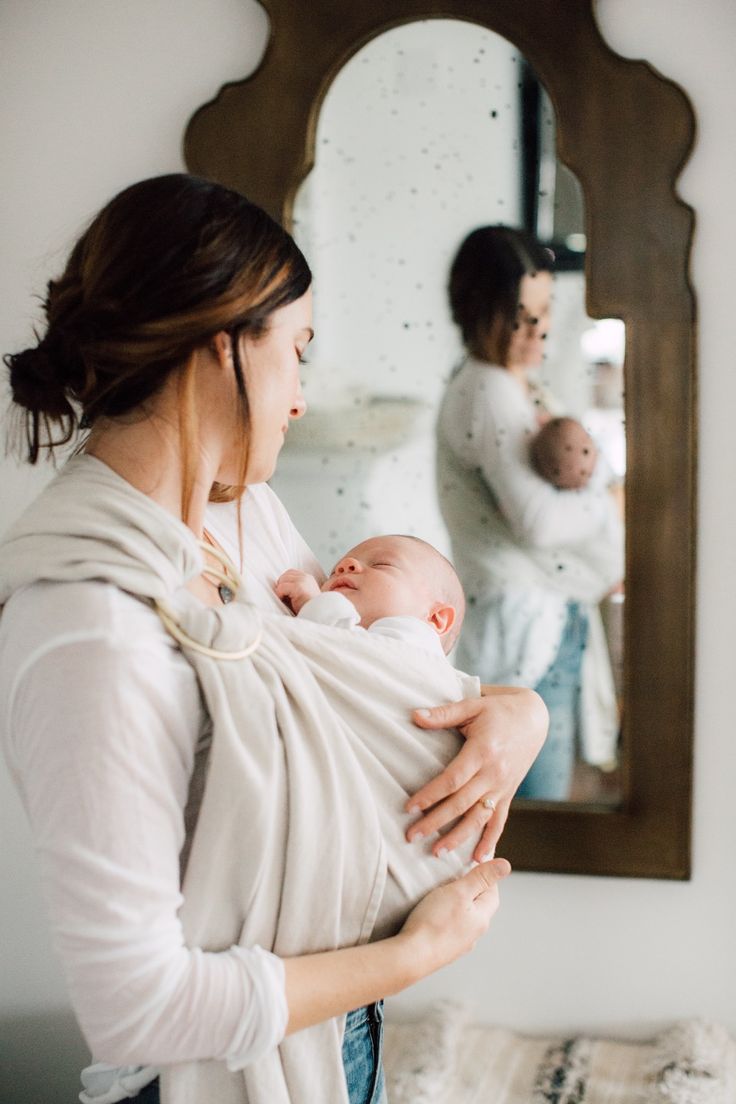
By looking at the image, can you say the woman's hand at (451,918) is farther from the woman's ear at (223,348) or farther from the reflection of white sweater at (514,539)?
the reflection of white sweater at (514,539)

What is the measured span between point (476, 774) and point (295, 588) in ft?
1.06

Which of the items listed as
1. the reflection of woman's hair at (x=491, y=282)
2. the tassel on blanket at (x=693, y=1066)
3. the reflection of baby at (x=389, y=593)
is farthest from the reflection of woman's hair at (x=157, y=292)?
the tassel on blanket at (x=693, y=1066)

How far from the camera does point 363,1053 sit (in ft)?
3.55

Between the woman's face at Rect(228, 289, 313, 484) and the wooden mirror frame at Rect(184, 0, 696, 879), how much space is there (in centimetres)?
103

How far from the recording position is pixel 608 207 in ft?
6.13

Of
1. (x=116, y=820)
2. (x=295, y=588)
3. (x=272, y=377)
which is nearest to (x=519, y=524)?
(x=295, y=588)

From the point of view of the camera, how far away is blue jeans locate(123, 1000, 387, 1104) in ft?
3.49

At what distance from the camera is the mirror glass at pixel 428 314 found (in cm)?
190

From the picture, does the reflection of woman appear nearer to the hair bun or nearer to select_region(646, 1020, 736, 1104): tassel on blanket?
select_region(646, 1020, 736, 1104): tassel on blanket

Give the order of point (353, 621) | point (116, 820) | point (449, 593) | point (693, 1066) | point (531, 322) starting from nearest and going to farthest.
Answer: point (116, 820) → point (353, 621) → point (449, 593) → point (693, 1066) → point (531, 322)

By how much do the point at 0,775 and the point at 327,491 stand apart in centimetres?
94

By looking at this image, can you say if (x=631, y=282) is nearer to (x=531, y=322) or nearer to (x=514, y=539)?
(x=531, y=322)

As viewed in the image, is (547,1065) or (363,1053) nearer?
(363,1053)

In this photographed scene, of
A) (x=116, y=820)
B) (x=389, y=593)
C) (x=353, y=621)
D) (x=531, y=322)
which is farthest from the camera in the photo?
(x=531, y=322)
